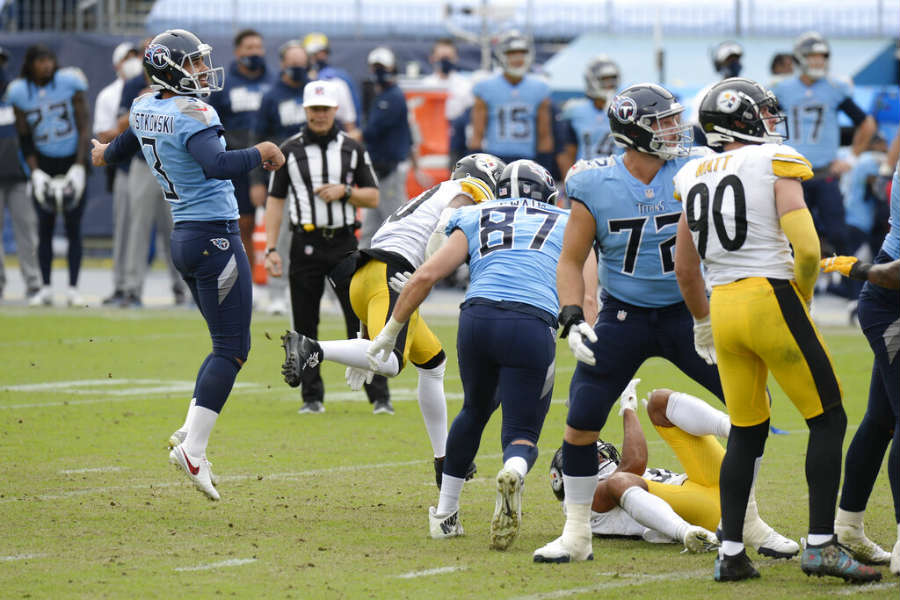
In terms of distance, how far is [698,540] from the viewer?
551cm

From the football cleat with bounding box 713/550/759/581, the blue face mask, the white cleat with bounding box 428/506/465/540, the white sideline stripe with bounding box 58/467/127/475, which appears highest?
the blue face mask

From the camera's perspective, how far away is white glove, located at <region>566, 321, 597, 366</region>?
5.26 m

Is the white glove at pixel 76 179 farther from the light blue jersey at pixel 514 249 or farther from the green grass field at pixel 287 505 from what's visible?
the light blue jersey at pixel 514 249

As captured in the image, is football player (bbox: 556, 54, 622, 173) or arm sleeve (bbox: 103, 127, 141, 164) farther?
football player (bbox: 556, 54, 622, 173)

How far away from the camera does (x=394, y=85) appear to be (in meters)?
14.3

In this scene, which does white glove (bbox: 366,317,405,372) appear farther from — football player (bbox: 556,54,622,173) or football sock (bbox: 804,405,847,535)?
football player (bbox: 556,54,622,173)

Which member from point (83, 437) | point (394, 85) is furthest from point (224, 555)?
point (394, 85)

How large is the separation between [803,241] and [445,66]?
1338 cm

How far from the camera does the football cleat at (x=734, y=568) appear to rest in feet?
16.5

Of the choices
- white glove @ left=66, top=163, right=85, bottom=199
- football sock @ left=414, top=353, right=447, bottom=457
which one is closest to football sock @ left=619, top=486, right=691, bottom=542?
football sock @ left=414, top=353, right=447, bottom=457

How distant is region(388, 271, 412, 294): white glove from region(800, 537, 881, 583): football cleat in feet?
8.45

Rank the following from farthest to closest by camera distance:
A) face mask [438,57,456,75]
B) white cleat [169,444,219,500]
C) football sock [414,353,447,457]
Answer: face mask [438,57,456,75] → football sock [414,353,447,457] → white cleat [169,444,219,500]

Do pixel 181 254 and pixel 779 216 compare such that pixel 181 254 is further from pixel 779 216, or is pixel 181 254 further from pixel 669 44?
pixel 669 44

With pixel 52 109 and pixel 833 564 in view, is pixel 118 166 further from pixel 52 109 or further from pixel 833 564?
pixel 833 564
